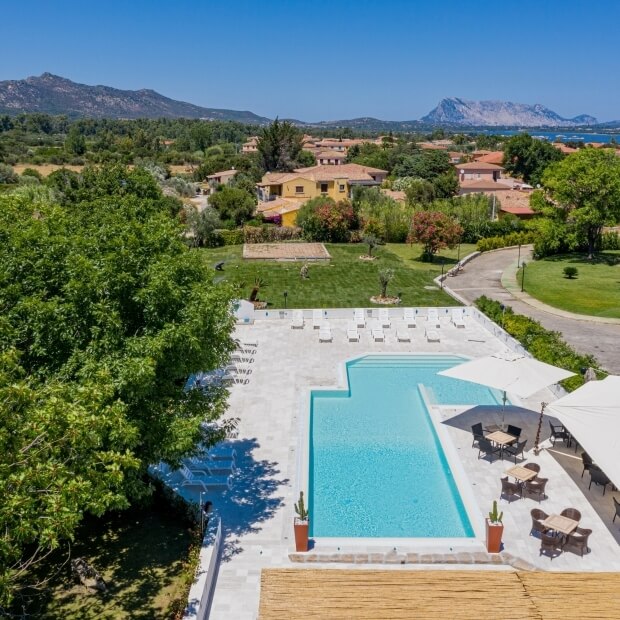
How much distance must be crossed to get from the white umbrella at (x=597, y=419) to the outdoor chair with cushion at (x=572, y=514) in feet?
3.75

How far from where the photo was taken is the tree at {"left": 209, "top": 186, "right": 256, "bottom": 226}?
55.4 metres

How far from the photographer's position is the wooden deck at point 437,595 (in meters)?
9.03

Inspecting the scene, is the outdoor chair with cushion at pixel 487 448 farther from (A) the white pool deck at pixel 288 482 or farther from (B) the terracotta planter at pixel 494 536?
(B) the terracotta planter at pixel 494 536

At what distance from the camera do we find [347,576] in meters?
9.88

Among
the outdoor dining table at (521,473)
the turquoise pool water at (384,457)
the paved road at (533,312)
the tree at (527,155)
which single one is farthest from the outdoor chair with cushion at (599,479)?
the tree at (527,155)

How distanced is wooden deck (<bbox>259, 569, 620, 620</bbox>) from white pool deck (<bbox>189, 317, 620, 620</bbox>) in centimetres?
139

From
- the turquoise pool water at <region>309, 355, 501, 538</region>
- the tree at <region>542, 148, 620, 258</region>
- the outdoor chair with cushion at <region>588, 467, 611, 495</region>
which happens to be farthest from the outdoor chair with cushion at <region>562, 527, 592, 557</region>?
the tree at <region>542, 148, 620, 258</region>

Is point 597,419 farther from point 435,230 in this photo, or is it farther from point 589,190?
point 589,190

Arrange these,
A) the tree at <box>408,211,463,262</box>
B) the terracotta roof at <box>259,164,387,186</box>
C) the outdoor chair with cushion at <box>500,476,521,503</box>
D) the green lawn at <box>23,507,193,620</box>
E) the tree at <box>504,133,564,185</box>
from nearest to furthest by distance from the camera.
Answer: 1. the green lawn at <box>23,507,193,620</box>
2. the outdoor chair with cushion at <box>500,476,521,503</box>
3. the tree at <box>408,211,463,262</box>
4. the terracotta roof at <box>259,164,387,186</box>
5. the tree at <box>504,133,564,185</box>

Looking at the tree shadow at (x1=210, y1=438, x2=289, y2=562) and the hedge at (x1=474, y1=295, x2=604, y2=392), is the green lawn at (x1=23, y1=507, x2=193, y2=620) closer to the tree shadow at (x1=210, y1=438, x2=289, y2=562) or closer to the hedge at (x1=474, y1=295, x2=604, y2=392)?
the tree shadow at (x1=210, y1=438, x2=289, y2=562)

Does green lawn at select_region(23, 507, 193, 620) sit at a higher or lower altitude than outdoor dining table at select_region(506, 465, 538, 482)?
lower

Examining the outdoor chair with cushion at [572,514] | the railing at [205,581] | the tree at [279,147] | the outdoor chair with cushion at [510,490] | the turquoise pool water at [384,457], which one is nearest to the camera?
the railing at [205,581]

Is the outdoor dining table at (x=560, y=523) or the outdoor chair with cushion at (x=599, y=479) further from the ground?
the outdoor dining table at (x=560, y=523)

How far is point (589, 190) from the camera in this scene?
43.9m
